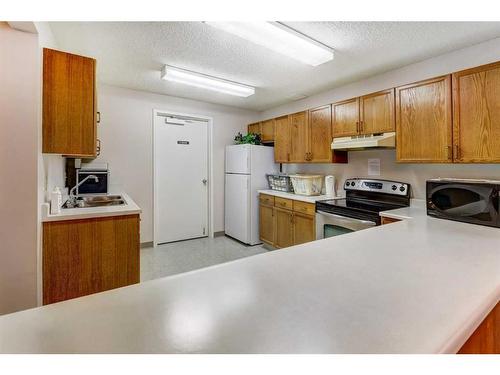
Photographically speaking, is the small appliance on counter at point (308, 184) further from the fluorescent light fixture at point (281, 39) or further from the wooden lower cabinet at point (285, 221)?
the fluorescent light fixture at point (281, 39)

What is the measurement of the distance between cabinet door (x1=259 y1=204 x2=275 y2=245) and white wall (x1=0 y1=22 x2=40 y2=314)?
2728 mm

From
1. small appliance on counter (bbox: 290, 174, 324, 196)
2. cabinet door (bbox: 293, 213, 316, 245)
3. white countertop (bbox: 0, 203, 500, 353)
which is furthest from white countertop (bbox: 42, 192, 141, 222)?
small appliance on counter (bbox: 290, 174, 324, 196)

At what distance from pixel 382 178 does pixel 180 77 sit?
2.54m

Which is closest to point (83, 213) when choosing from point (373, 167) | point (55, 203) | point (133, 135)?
point (55, 203)

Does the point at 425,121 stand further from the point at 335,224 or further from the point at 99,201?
A: the point at 99,201

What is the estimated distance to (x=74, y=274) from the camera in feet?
6.18

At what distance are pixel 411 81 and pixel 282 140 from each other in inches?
68.5

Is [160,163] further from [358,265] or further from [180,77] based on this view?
[358,265]

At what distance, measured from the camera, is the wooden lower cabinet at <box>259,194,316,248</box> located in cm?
319

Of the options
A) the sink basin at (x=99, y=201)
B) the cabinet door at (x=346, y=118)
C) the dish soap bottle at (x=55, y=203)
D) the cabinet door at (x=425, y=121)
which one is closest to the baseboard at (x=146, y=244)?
the sink basin at (x=99, y=201)

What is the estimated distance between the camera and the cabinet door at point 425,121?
2170mm

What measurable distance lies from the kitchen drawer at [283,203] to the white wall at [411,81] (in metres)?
0.72

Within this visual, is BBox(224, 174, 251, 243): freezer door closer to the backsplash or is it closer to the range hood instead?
the backsplash

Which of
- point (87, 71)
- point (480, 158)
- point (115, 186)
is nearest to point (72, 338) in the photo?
point (87, 71)
